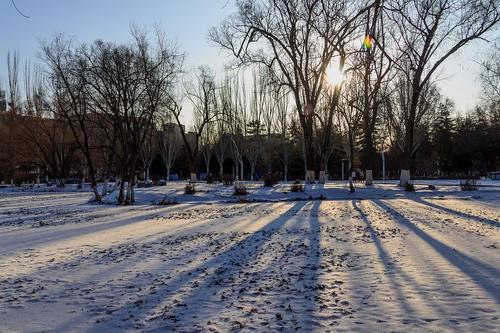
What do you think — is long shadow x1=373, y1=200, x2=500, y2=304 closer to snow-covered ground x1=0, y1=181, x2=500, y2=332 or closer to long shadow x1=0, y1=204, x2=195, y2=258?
snow-covered ground x1=0, y1=181, x2=500, y2=332

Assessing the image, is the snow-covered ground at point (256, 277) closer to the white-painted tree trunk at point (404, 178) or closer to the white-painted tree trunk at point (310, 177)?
the white-painted tree trunk at point (404, 178)

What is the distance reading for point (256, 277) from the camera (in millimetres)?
7832

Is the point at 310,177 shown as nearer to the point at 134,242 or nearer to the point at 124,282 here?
the point at 134,242

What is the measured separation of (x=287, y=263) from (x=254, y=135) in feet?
191

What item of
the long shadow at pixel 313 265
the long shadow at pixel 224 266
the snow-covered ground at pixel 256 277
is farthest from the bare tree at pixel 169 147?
the long shadow at pixel 224 266

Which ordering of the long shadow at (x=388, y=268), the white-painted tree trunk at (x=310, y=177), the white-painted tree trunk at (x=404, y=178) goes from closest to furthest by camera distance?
the long shadow at (x=388, y=268) → the white-painted tree trunk at (x=404, y=178) → the white-painted tree trunk at (x=310, y=177)

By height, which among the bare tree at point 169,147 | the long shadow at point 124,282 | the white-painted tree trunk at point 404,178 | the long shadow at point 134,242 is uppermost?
the bare tree at point 169,147

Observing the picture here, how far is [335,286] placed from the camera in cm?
711

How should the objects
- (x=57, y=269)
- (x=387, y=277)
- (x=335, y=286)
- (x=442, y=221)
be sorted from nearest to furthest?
(x=335, y=286)
(x=387, y=277)
(x=57, y=269)
(x=442, y=221)

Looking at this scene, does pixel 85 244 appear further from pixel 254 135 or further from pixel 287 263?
pixel 254 135

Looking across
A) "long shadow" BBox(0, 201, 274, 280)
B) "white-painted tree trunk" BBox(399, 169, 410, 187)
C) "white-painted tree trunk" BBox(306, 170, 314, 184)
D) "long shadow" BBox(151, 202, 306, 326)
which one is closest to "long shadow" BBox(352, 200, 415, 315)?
"long shadow" BBox(151, 202, 306, 326)

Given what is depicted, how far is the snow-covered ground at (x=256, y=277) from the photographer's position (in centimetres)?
564

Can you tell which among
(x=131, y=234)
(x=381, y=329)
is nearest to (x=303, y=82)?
(x=131, y=234)

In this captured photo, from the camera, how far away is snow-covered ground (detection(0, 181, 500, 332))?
5645mm
